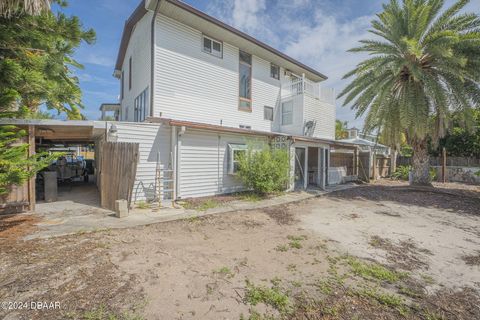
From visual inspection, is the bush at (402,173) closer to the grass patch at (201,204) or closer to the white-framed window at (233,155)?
the white-framed window at (233,155)

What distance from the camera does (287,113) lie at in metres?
15.4

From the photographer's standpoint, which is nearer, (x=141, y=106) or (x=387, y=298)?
(x=387, y=298)

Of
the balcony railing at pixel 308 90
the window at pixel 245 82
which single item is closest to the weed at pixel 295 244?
the window at pixel 245 82

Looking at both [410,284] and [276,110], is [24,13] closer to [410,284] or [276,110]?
[410,284]

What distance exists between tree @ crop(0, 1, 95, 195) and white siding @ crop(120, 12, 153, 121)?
4.76 meters

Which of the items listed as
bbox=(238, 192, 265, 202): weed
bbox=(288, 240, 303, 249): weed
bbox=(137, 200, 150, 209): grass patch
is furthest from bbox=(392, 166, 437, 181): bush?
bbox=(137, 200, 150, 209): grass patch

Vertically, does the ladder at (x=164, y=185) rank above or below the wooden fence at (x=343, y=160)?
below

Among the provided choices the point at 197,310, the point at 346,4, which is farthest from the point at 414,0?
the point at 197,310

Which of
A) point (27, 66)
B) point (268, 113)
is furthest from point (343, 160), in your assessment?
point (27, 66)

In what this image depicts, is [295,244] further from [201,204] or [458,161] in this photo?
[458,161]

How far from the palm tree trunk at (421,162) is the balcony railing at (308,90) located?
20.8 feet

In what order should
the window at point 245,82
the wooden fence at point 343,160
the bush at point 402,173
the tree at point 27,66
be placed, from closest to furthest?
the tree at point 27,66 < the window at point 245,82 < the wooden fence at point 343,160 < the bush at point 402,173

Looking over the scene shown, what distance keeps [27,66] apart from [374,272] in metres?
8.98

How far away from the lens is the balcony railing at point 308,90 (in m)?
15.0
